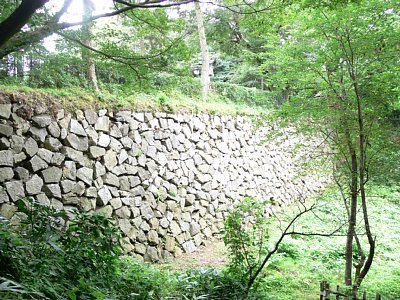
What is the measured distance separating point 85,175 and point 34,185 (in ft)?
2.71

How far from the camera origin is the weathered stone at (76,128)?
5.17m

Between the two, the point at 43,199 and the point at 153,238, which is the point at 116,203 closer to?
the point at 153,238

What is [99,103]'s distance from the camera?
574 cm

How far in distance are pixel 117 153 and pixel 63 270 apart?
375 centimetres

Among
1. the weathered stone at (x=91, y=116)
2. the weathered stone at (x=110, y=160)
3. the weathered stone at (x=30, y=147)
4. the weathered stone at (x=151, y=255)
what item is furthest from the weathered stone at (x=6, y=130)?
the weathered stone at (x=151, y=255)

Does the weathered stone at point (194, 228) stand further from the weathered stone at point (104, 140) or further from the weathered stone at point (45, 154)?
the weathered stone at point (45, 154)

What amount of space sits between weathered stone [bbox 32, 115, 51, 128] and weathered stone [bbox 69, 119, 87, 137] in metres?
0.38

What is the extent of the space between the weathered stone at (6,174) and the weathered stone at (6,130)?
45 centimetres

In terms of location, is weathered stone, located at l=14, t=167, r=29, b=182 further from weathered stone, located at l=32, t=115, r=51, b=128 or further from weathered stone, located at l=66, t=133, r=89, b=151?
weathered stone, located at l=66, t=133, r=89, b=151

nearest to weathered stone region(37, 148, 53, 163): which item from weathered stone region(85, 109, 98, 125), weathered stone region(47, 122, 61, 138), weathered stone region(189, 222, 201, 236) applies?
weathered stone region(47, 122, 61, 138)

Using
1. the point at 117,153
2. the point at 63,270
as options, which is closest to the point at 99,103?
the point at 117,153

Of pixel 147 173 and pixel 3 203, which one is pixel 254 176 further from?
pixel 3 203

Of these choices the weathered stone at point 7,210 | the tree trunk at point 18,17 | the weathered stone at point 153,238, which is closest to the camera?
the tree trunk at point 18,17

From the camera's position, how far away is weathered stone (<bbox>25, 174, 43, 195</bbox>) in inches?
178
